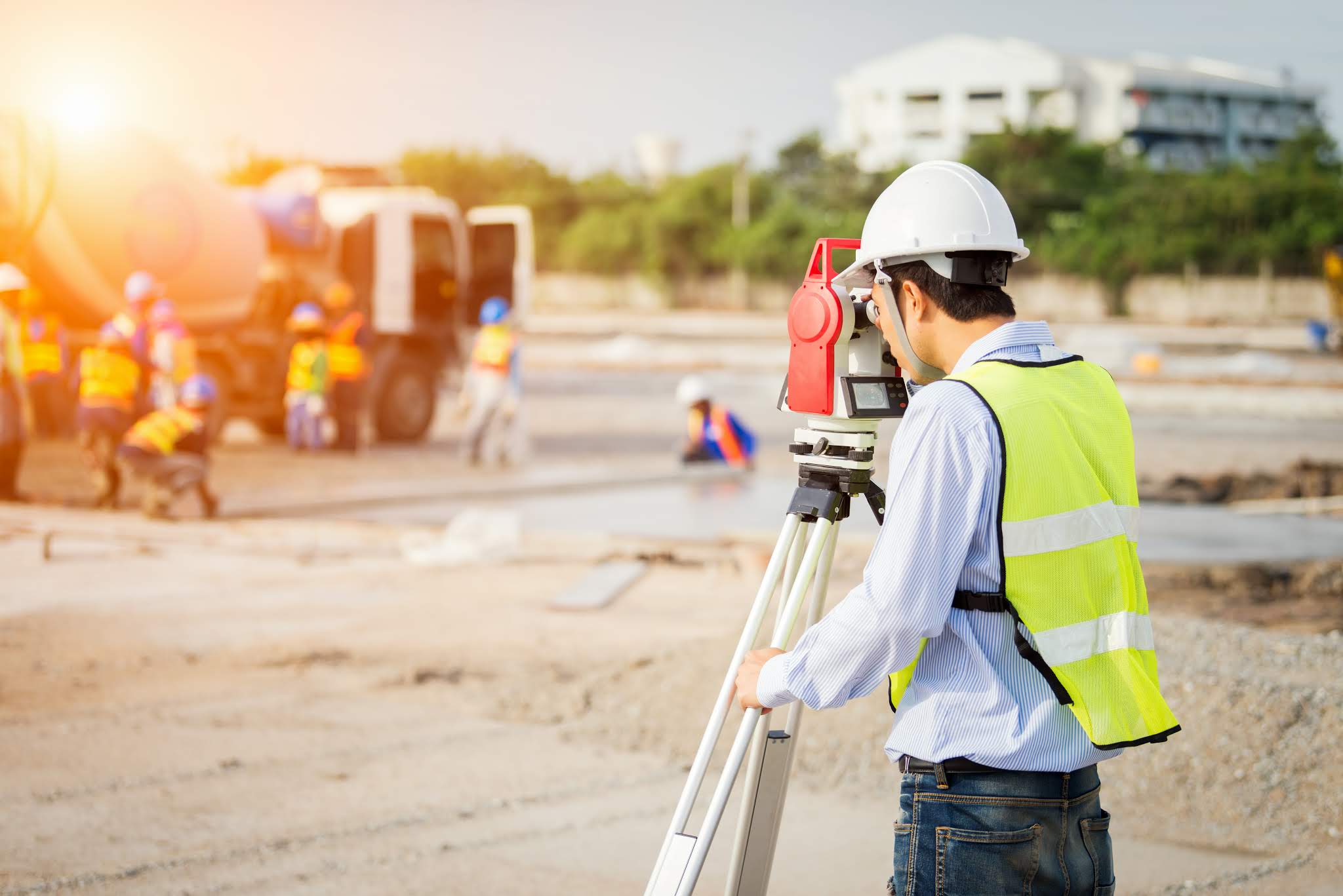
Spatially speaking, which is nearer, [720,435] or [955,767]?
[955,767]

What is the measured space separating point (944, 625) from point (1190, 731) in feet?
10.4

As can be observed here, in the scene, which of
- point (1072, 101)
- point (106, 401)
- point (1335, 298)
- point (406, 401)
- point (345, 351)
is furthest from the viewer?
point (1072, 101)

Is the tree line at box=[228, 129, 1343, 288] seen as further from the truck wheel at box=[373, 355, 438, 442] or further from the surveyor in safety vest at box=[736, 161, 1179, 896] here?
the surveyor in safety vest at box=[736, 161, 1179, 896]

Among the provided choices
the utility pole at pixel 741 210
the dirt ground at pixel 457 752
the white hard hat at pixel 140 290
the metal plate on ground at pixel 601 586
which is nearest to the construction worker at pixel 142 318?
the white hard hat at pixel 140 290

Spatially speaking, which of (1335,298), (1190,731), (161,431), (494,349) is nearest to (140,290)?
(161,431)

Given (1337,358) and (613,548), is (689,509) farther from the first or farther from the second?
(1337,358)

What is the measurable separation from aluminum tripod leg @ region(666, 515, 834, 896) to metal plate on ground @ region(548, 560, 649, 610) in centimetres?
496

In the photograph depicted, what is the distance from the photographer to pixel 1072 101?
69375 mm

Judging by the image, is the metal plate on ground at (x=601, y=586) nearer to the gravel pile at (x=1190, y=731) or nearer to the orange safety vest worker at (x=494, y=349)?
the gravel pile at (x=1190, y=731)

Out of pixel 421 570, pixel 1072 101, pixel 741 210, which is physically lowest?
pixel 421 570

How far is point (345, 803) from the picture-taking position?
14.3 feet

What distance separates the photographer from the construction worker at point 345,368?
14.6 m

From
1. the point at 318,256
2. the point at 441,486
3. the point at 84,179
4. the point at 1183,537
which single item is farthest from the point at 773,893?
the point at 318,256

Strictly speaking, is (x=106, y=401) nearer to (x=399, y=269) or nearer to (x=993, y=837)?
(x=399, y=269)
